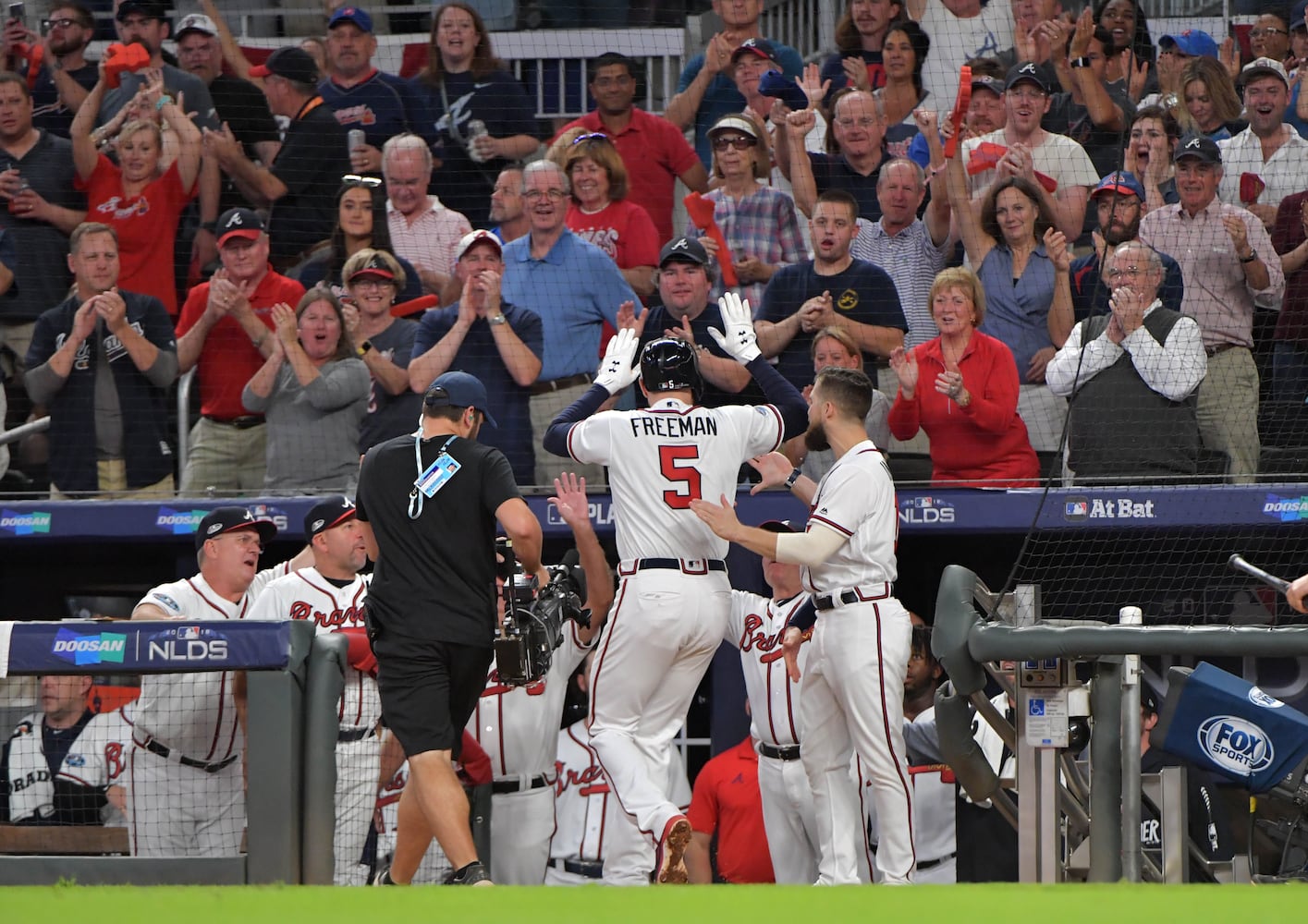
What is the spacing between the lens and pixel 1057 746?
166 inches

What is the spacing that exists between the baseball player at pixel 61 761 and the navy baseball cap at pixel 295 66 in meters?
3.51

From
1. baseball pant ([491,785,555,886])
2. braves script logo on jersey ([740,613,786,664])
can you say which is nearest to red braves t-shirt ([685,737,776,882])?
braves script logo on jersey ([740,613,786,664])

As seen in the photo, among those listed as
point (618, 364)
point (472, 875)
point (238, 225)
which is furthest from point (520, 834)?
point (238, 225)

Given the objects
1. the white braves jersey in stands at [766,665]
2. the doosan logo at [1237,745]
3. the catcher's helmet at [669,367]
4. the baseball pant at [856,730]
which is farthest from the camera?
the white braves jersey in stands at [766,665]

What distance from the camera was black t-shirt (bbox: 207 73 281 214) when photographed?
8.23 meters

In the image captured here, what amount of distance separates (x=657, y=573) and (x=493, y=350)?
7.10ft

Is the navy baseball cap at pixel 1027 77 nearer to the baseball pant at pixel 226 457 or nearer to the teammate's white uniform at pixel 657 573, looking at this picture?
the teammate's white uniform at pixel 657 573

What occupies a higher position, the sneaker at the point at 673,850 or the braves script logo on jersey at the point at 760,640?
the braves script logo on jersey at the point at 760,640

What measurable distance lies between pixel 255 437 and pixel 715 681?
225 cm

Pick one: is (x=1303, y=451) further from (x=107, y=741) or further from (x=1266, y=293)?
(x=107, y=741)

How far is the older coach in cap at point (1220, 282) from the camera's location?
21.7 ft

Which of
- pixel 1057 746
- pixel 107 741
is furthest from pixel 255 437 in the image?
pixel 1057 746

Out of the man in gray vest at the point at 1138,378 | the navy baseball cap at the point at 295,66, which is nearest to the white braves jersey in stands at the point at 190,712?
the man in gray vest at the point at 1138,378

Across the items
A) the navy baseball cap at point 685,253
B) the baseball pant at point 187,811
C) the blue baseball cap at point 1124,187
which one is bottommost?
the baseball pant at point 187,811
